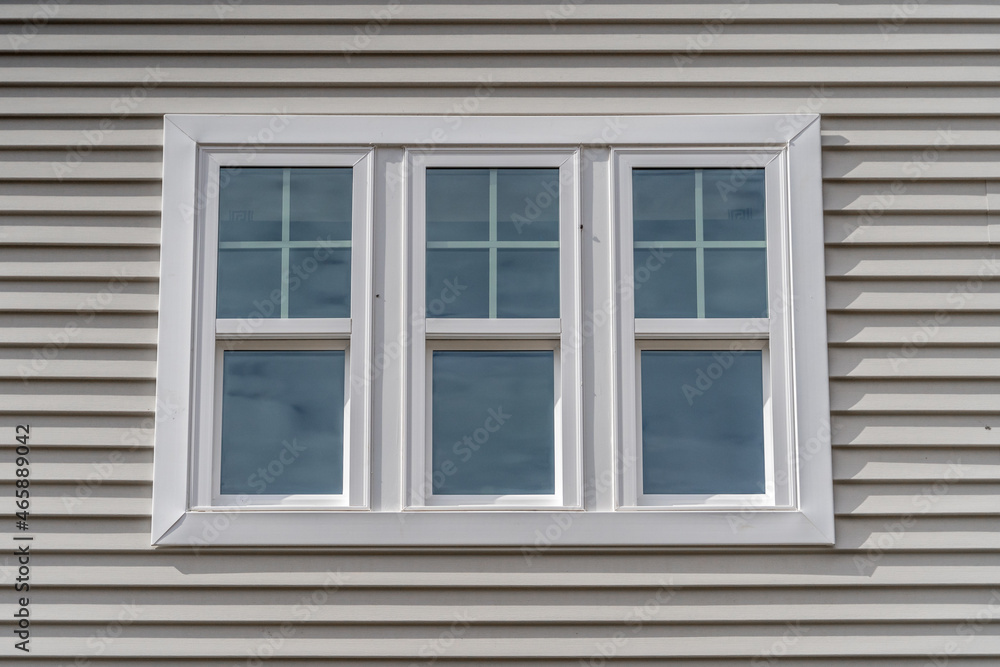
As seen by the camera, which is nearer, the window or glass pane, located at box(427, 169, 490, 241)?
the window

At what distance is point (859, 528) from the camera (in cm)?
413

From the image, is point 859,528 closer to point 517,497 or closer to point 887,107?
point 517,497

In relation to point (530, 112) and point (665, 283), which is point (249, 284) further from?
point (665, 283)

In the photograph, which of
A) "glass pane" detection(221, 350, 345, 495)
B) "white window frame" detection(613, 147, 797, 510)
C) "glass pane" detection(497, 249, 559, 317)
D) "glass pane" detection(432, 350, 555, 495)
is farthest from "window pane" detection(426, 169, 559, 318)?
"glass pane" detection(221, 350, 345, 495)

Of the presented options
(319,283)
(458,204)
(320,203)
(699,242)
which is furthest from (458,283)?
(699,242)

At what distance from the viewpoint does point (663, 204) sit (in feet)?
14.3

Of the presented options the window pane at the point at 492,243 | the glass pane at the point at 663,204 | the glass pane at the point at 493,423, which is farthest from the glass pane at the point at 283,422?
the glass pane at the point at 663,204

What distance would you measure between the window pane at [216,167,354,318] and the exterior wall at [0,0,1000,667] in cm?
32

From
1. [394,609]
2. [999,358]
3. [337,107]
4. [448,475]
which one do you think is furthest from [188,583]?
[999,358]

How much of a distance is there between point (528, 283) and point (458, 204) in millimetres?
477

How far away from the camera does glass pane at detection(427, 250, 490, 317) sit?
4.27m

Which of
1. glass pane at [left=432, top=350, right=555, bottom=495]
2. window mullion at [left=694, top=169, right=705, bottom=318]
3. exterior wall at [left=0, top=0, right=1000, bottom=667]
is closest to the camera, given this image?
exterior wall at [left=0, top=0, right=1000, bottom=667]

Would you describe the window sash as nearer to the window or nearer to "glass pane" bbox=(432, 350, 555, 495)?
the window

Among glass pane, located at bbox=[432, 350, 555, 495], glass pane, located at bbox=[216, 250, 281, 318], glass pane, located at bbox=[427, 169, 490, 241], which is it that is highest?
glass pane, located at bbox=[427, 169, 490, 241]
